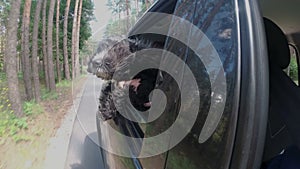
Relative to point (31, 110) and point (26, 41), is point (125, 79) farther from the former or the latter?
point (26, 41)

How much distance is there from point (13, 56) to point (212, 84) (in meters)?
7.42

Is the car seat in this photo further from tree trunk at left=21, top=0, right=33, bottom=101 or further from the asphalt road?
tree trunk at left=21, top=0, right=33, bottom=101

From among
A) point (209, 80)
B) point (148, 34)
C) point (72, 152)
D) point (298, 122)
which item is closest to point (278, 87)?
point (298, 122)

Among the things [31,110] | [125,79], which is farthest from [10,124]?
[125,79]

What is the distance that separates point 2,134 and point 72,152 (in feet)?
6.98

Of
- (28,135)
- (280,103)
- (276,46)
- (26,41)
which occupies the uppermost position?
(26,41)

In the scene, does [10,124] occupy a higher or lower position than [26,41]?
lower

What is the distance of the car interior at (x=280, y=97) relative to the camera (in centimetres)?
115

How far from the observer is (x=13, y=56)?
735 cm

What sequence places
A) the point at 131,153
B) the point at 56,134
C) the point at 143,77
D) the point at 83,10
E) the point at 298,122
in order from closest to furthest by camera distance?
the point at 298,122 < the point at 131,153 < the point at 143,77 < the point at 56,134 < the point at 83,10

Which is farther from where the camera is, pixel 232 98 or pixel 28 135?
pixel 28 135

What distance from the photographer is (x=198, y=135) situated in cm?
99

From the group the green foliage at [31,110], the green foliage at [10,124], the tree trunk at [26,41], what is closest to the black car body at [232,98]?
the green foliage at [10,124]

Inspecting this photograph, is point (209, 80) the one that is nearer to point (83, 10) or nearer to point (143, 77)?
point (143, 77)
